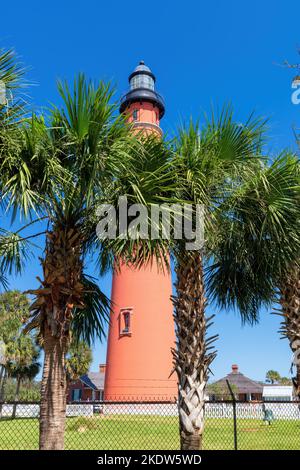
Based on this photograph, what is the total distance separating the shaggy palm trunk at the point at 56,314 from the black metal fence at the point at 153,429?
37.8 inches

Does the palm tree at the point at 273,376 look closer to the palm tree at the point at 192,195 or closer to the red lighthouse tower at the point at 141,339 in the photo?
the red lighthouse tower at the point at 141,339

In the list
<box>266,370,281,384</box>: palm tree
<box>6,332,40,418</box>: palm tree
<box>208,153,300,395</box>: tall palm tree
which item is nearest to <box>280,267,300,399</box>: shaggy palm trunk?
<box>208,153,300,395</box>: tall palm tree

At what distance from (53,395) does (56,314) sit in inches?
42.2

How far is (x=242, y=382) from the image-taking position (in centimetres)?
4578

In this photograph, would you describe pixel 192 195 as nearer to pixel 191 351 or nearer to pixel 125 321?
pixel 191 351

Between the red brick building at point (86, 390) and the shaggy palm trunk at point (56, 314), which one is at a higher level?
the shaggy palm trunk at point (56, 314)

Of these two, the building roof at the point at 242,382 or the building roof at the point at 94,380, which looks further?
the building roof at the point at 242,382

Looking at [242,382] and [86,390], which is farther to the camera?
[242,382]

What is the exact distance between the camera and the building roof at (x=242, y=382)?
144ft

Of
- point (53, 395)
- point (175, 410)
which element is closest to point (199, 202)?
point (53, 395)

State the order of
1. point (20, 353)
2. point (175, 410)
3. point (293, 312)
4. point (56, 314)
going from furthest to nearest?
point (20, 353) < point (175, 410) < point (293, 312) < point (56, 314)

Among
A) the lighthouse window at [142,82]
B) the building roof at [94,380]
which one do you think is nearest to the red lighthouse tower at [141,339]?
the lighthouse window at [142,82]

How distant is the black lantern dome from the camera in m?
23.6
